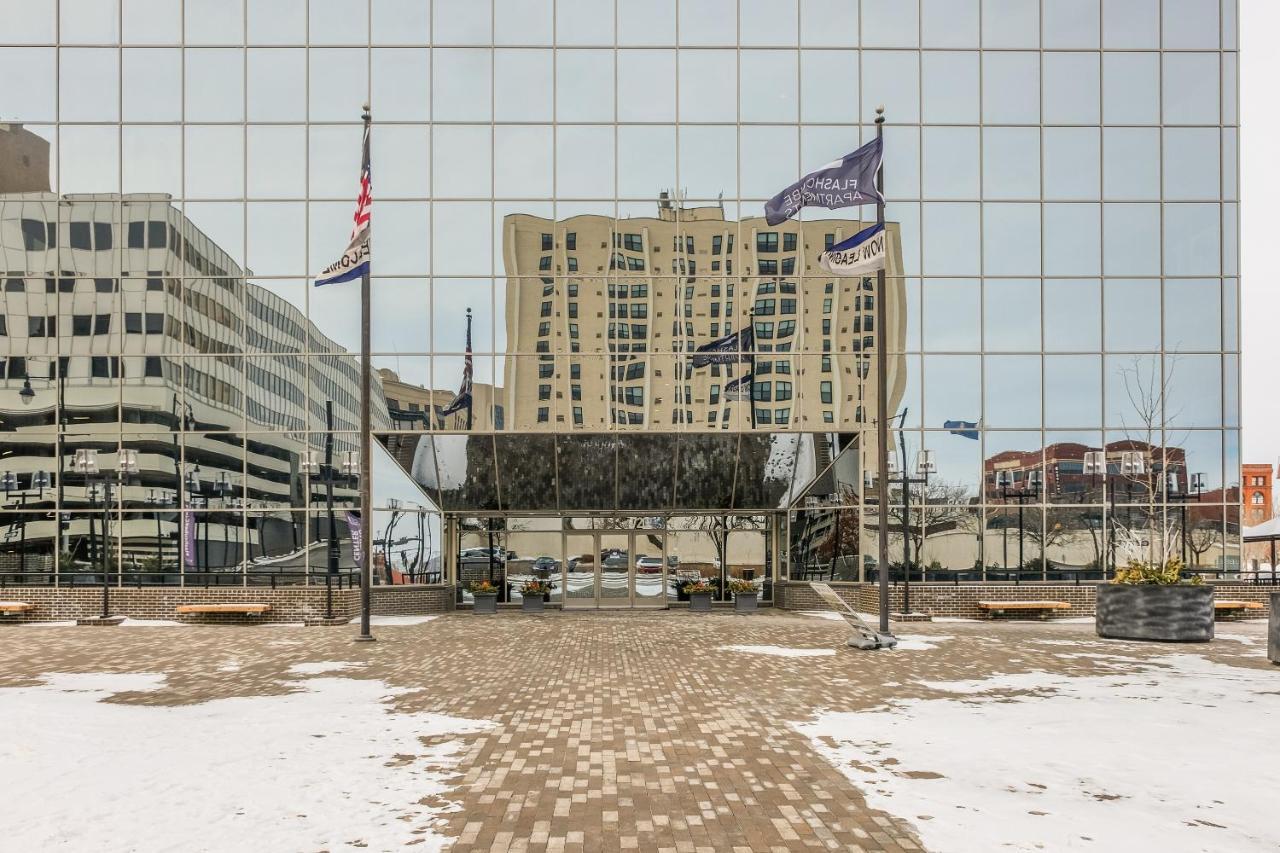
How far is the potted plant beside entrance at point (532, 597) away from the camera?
27.7 meters

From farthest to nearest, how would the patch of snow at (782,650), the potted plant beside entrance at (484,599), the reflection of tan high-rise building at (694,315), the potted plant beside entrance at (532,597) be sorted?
1. the potted plant beside entrance at (532,597)
2. the potted plant beside entrance at (484,599)
3. the reflection of tan high-rise building at (694,315)
4. the patch of snow at (782,650)

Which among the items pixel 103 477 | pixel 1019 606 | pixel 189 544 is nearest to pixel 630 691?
pixel 1019 606

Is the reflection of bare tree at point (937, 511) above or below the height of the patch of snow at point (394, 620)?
above

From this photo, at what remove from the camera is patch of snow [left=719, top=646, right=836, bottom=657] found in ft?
54.7

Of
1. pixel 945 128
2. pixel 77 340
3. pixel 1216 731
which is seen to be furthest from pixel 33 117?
pixel 1216 731

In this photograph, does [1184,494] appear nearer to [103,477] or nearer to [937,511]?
[937,511]

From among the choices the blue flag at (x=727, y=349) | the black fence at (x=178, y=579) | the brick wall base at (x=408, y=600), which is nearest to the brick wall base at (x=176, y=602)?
the brick wall base at (x=408, y=600)

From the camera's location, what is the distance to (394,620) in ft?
80.0

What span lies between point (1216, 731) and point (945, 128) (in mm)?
20970

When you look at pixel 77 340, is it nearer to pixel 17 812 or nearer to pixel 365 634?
pixel 365 634

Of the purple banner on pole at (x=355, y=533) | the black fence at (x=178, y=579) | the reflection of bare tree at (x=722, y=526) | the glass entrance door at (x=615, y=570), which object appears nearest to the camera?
the black fence at (x=178, y=579)

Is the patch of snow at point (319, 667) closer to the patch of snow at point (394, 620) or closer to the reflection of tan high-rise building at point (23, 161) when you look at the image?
the patch of snow at point (394, 620)

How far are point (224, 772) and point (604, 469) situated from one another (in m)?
19.0

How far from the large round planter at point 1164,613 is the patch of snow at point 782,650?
20.4ft
